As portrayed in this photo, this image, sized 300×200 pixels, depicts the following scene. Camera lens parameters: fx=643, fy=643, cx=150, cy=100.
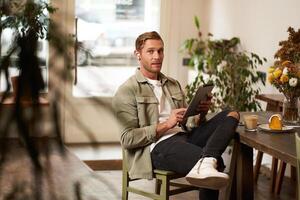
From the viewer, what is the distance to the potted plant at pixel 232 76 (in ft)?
17.0

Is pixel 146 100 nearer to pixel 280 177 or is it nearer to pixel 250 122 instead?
pixel 250 122

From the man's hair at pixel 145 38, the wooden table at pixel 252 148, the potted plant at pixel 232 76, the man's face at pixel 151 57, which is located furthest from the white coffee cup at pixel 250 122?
the potted plant at pixel 232 76

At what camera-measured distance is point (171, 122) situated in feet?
11.6

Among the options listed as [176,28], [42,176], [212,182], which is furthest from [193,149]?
[176,28]

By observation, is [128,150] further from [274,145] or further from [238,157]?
[274,145]

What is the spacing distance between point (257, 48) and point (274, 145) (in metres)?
2.54

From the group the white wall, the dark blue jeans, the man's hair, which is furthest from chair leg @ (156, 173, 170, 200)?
the white wall

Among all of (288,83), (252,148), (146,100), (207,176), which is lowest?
(207,176)

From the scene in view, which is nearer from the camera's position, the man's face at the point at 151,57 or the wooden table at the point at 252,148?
the wooden table at the point at 252,148

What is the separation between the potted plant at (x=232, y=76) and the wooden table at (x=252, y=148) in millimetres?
1190

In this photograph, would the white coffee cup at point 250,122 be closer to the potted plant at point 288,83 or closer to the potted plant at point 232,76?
A: the potted plant at point 288,83

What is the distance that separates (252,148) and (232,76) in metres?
1.83

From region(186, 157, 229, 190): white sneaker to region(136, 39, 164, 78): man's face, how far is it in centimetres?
69

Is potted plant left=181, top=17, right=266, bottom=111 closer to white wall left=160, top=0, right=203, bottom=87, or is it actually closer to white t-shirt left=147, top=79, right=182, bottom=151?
white wall left=160, top=0, right=203, bottom=87
